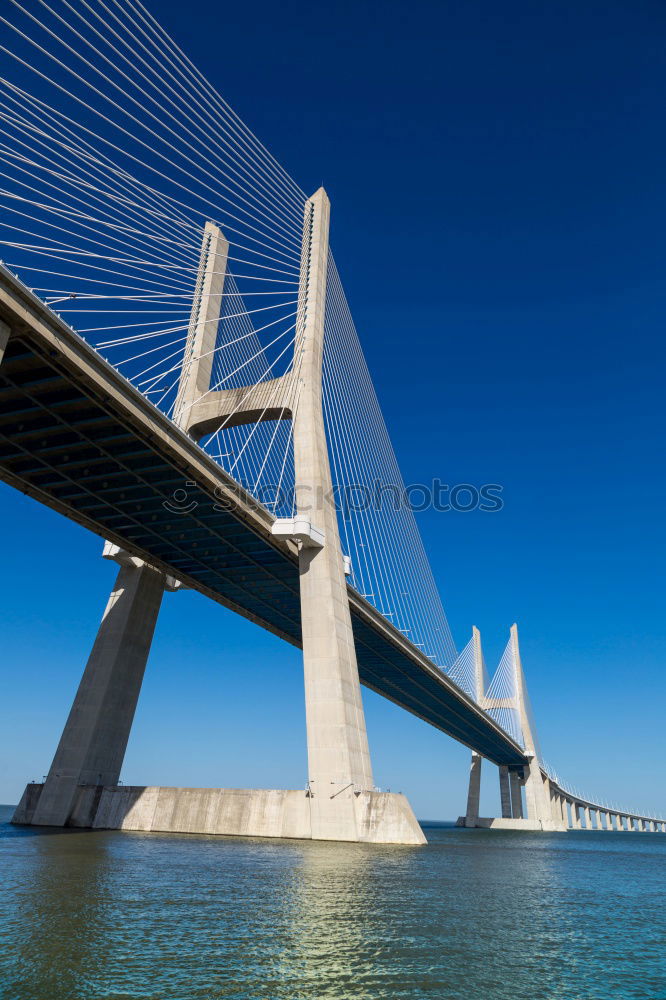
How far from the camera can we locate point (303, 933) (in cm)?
1066

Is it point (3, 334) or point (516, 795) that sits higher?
point (516, 795)

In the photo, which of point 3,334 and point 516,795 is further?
point 516,795

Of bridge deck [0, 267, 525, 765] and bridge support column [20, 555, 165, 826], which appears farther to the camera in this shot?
bridge support column [20, 555, 165, 826]

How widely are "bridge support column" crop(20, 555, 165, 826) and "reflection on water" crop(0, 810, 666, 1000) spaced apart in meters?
12.9

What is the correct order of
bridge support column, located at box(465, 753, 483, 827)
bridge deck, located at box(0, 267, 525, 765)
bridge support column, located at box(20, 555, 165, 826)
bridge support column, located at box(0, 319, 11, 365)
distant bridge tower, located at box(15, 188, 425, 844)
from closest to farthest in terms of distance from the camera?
bridge support column, located at box(0, 319, 11, 365) < bridge deck, located at box(0, 267, 525, 765) < distant bridge tower, located at box(15, 188, 425, 844) < bridge support column, located at box(20, 555, 165, 826) < bridge support column, located at box(465, 753, 483, 827)

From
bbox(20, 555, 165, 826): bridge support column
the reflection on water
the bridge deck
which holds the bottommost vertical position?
the reflection on water

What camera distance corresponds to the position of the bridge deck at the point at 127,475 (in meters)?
21.3

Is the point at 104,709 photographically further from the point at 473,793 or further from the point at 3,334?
the point at 473,793

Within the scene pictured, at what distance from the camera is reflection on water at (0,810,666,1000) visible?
8094mm

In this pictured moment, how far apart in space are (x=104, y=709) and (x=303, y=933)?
84.5 ft

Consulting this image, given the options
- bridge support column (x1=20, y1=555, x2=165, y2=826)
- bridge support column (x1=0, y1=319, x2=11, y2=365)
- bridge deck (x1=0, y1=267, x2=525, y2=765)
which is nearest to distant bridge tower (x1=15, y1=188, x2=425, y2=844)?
bridge support column (x1=20, y1=555, x2=165, y2=826)

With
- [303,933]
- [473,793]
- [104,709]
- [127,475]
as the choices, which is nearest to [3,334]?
[127,475]

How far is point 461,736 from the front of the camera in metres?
85.8

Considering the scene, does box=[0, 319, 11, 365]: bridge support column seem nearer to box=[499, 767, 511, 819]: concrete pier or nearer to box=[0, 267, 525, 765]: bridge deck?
box=[0, 267, 525, 765]: bridge deck
